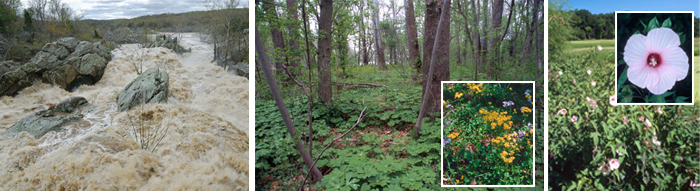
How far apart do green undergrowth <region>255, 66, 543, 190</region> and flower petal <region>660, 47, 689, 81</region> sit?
0.73 m

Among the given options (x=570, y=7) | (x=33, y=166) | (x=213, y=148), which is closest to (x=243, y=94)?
(x=213, y=148)

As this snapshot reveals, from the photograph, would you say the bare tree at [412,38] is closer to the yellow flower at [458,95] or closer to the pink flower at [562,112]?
the yellow flower at [458,95]

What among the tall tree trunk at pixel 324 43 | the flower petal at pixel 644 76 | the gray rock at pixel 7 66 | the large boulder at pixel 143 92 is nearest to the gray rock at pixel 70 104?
the large boulder at pixel 143 92

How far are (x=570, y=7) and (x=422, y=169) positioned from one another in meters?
1.17

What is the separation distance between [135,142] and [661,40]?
3.48m

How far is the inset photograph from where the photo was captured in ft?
4.29

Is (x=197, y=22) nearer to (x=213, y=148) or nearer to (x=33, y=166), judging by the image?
(x=213, y=148)

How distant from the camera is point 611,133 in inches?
52.5

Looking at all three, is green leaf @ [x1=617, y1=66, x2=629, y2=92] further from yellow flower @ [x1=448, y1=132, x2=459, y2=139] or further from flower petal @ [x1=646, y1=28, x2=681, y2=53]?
yellow flower @ [x1=448, y1=132, x2=459, y2=139]

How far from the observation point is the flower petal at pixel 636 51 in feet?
4.31

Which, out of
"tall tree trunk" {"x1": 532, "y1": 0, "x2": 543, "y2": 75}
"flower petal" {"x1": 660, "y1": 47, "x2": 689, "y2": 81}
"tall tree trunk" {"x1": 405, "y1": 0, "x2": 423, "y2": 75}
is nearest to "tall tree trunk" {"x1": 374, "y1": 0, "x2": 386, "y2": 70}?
"tall tree trunk" {"x1": 405, "y1": 0, "x2": 423, "y2": 75}

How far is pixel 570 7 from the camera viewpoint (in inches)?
55.1

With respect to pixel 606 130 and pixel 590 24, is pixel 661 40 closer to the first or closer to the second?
pixel 590 24

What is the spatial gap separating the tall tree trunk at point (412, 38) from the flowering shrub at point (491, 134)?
0.52 m
